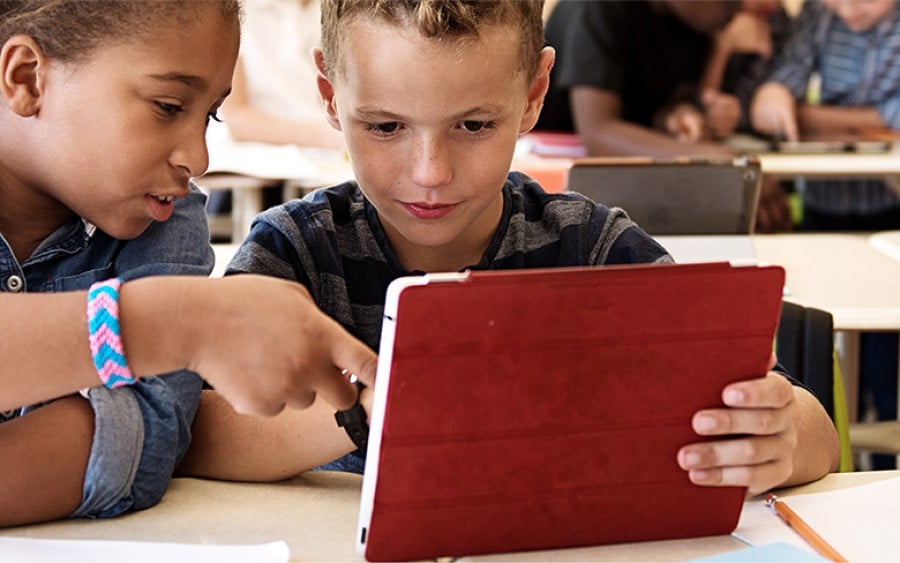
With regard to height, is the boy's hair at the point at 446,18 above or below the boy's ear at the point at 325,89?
above

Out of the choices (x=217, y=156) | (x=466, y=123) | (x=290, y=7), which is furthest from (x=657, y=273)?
(x=290, y=7)

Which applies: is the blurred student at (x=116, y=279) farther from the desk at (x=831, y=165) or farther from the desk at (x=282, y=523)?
the desk at (x=831, y=165)

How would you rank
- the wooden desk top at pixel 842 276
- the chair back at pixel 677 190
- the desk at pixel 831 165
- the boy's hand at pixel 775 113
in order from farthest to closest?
1. the boy's hand at pixel 775 113
2. the desk at pixel 831 165
3. the chair back at pixel 677 190
4. the wooden desk top at pixel 842 276

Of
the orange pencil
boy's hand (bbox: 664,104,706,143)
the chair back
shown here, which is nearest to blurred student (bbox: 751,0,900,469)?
boy's hand (bbox: 664,104,706,143)

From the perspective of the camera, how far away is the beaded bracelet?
2.59ft

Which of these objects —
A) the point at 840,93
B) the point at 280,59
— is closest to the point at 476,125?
the point at 280,59

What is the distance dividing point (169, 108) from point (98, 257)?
0.18 metres

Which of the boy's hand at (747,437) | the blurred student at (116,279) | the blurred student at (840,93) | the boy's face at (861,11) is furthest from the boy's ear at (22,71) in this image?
the boy's face at (861,11)

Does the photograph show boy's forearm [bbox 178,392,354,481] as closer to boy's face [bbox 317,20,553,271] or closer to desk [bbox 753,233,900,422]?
boy's face [bbox 317,20,553,271]

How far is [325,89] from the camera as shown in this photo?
4.25ft

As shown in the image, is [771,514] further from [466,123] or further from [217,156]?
[217,156]

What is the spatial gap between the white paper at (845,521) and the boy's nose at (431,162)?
1.36 feet

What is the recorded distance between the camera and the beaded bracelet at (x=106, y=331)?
0.79 meters

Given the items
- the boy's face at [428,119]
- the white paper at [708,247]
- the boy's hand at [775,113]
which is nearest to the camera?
the boy's face at [428,119]
